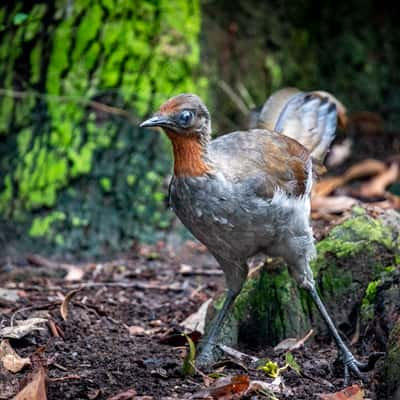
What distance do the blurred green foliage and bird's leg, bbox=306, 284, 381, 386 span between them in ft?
8.57

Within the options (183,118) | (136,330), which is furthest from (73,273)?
(183,118)

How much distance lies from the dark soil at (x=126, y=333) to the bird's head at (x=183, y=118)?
4.01ft

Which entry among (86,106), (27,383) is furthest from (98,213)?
(27,383)

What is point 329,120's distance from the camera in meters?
5.87

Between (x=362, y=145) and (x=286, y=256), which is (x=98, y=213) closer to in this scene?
(x=286, y=256)

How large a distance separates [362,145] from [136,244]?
338 centimetres

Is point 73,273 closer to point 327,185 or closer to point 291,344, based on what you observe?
point 291,344

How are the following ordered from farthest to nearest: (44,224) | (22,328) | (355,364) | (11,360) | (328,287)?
(44,224), (328,287), (22,328), (355,364), (11,360)

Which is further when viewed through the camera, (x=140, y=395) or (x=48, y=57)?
(x=48, y=57)

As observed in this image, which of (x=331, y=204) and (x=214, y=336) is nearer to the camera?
(x=214, y=336)

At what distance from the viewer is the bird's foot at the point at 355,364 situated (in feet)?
14.3

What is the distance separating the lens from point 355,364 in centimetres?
441

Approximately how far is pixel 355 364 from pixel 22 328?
1.84m

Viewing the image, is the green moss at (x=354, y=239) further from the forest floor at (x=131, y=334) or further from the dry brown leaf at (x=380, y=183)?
the dry brown leaf at (x=380, y=183)
